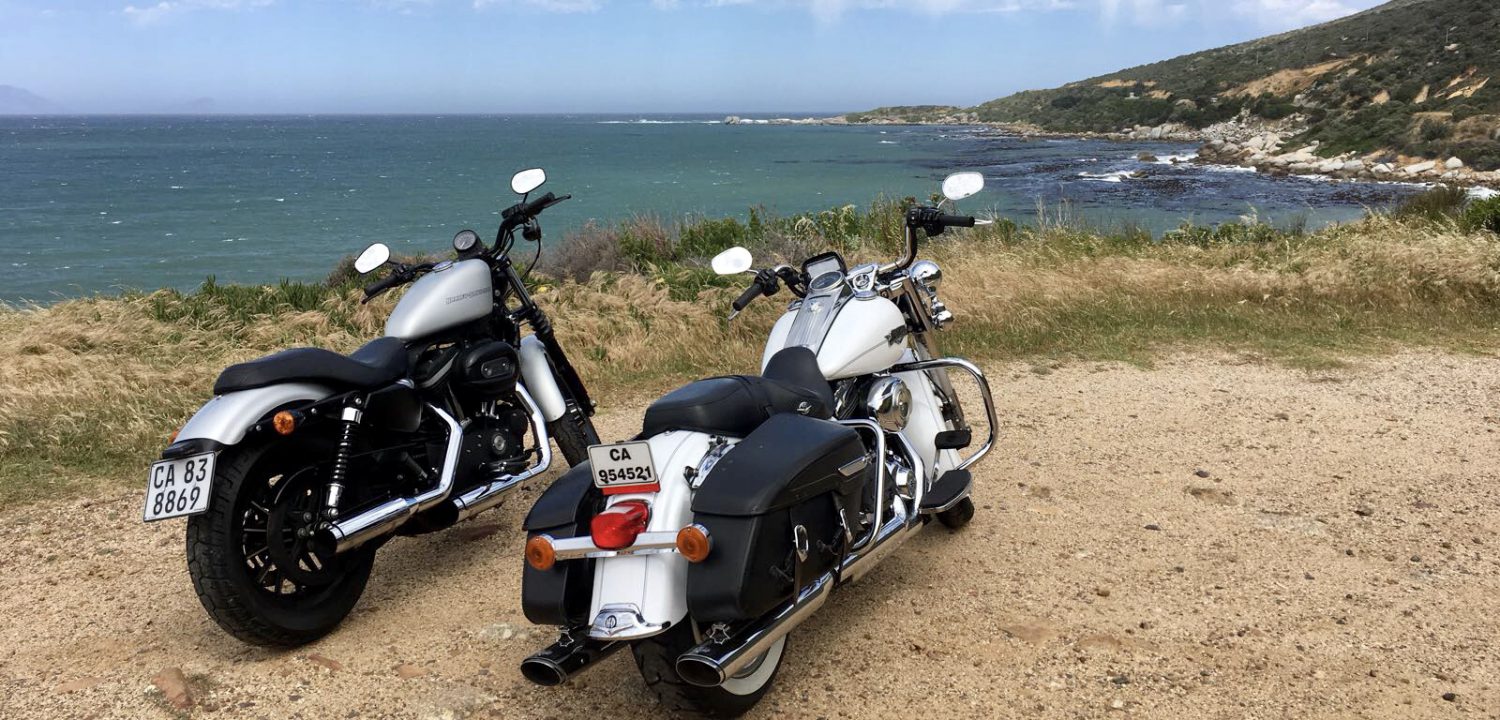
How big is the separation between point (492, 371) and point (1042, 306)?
18.1 ft

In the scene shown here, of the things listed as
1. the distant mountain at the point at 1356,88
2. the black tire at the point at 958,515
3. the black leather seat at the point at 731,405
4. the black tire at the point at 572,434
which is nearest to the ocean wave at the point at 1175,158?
the distant mountain at the point at 1356,88

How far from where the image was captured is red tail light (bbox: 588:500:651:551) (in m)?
2.73

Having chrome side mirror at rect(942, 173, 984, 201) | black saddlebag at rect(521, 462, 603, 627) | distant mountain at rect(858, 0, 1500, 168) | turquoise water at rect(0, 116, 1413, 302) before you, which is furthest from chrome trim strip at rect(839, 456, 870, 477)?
distant mountain at rect(858, 0, 1500, 168)

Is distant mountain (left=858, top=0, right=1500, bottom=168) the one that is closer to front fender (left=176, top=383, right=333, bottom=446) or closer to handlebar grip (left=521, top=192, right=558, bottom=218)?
handlebar grip (left=521, top=192, right=558, bottom=218)

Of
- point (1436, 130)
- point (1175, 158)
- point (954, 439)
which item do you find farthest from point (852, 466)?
point (1175, 158)

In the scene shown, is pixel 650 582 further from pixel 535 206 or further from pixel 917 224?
pixel 535 206

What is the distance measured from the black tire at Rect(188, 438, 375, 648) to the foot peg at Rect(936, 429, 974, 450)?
218 cm

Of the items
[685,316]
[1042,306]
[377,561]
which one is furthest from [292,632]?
[1042,306]

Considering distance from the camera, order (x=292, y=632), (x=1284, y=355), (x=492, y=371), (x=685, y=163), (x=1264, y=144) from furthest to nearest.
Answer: (x=685, y=163)
(x=1264, y=144)
(x=1284, y=355)
(x=492, y=371)
(x=292, y=632)

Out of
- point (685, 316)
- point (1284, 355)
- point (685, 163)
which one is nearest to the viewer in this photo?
point (1284, 355)

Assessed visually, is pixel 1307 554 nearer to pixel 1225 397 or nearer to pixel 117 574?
pixel 1225 397

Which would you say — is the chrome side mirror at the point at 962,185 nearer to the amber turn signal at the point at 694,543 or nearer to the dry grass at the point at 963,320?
the amber turn signal at the point at 694,543

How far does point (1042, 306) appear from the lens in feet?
28.4

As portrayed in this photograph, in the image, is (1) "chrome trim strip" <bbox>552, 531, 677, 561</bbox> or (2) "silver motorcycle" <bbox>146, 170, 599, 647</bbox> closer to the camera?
(1) "chrome trim strip" <bbox>552, 531, 677, 561</bbox>
